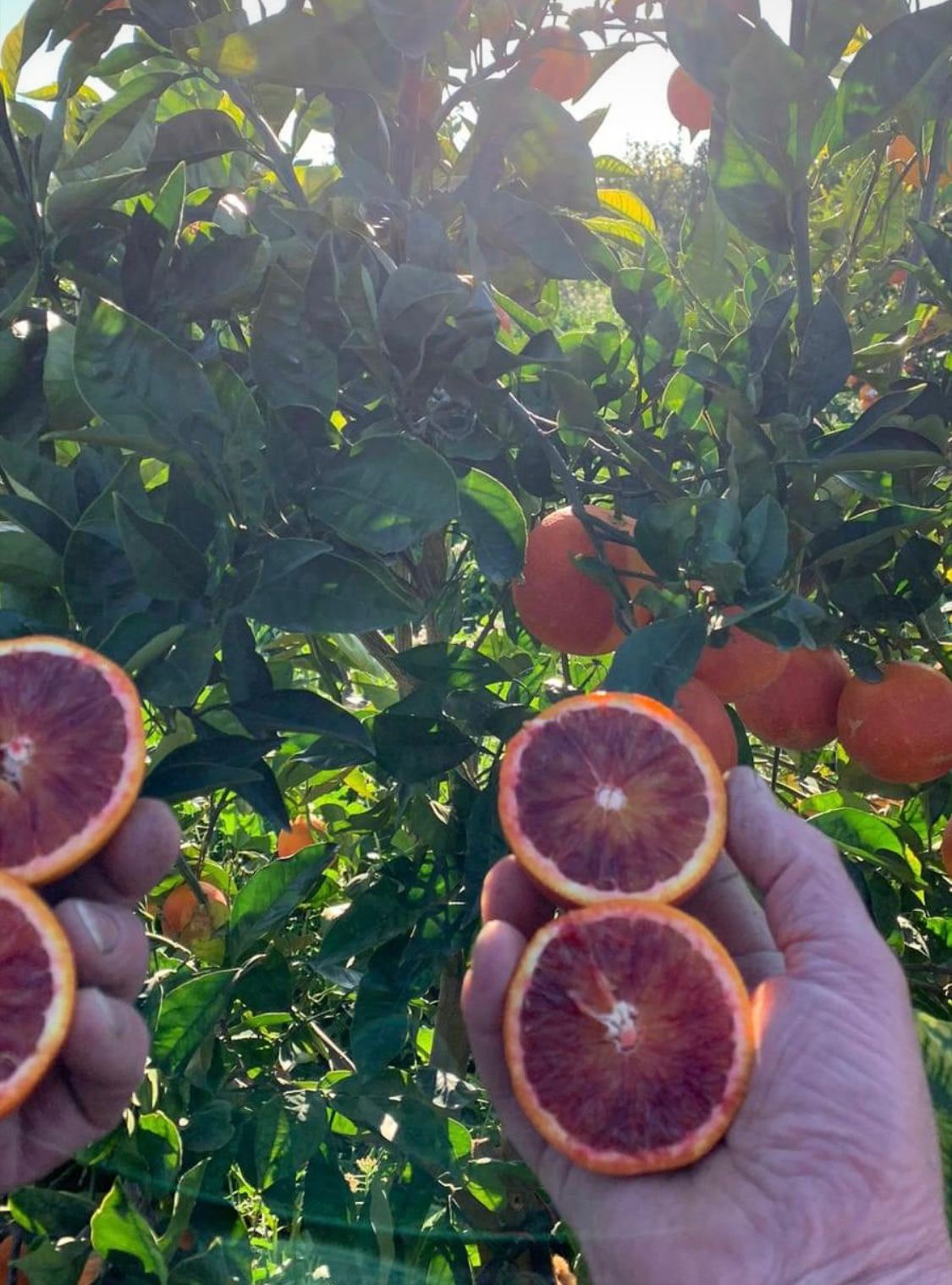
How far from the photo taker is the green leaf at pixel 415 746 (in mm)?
1163

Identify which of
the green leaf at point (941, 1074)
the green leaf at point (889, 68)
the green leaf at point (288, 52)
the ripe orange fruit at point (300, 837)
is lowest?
the ripe orange fruit at point (300, 837)

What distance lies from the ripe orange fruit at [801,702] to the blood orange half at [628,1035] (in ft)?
1.21

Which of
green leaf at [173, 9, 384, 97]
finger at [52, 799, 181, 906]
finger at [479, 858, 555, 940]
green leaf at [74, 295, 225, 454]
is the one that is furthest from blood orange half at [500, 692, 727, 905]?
green leaf at [173, 9, 384, 97]

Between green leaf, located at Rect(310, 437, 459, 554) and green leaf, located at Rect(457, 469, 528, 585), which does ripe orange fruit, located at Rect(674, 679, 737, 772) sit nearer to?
green leaf, located at Rect(457, 469, 528, 585)

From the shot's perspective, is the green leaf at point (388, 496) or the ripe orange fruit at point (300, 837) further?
the ripe orange fruit at point (300, 837)

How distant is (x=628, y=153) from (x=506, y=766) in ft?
55.6

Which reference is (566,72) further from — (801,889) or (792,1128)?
(792,1128)

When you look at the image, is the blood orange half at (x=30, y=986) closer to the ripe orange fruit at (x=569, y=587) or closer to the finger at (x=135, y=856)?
the finger at (x=135, y=856)

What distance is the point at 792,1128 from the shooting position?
1.01 metres

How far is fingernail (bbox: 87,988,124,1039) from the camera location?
0.96m

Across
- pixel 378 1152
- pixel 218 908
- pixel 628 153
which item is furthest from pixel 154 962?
pixel 628 153

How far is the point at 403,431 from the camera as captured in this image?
3.80 ft

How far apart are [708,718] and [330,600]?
0.41m

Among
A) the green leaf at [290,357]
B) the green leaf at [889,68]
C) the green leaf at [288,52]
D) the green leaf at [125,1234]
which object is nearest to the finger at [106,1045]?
the green leaf at [125,1234]
